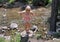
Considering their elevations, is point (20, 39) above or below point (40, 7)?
above

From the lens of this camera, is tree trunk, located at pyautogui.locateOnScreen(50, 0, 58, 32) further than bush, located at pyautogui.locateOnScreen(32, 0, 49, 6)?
No

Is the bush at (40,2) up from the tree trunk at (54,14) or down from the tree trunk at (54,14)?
down

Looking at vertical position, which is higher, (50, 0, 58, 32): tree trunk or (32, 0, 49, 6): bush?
(50, 0, 58, 32): tree trunk

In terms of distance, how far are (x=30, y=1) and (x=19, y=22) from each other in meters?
3.12

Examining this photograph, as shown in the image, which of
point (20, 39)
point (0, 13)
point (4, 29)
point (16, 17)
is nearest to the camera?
point (20, 39)

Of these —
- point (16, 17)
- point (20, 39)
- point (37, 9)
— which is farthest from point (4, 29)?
point (20, 39)

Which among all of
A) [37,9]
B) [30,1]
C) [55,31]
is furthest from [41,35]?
[30,1]

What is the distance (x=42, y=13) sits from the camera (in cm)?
1139

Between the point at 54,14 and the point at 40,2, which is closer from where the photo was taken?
the point at 54,14

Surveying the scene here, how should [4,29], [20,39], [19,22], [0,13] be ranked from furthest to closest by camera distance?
[0,13] < [19,22] < [4,29] < [20,39]

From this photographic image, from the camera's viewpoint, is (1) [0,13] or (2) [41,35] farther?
(1) [0,13]

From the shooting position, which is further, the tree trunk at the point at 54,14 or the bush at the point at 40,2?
the bush at the point at 40,2

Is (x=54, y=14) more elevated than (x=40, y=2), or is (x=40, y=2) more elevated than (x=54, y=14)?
(x=54, y=14)

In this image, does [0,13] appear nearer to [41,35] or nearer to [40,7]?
[40,7]
